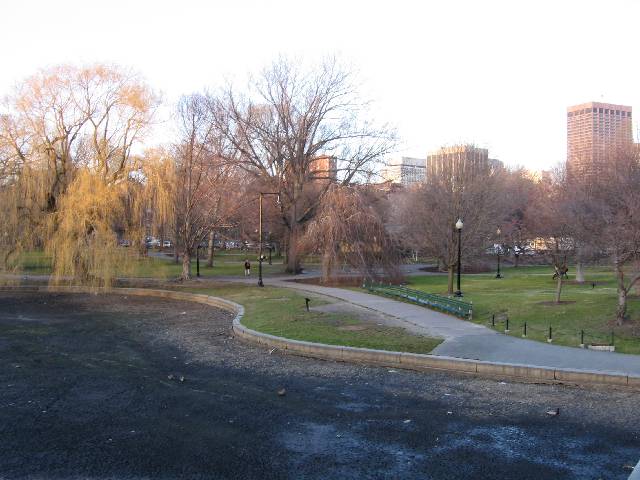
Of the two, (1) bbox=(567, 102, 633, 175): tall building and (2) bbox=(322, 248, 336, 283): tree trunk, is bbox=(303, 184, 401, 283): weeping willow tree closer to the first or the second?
(2) bbox=(322, 248, 336, 283): tree trunk

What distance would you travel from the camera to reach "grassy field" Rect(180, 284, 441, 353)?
13.3 metres

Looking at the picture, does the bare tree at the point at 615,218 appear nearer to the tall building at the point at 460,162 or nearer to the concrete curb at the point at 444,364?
the concrete curb at the point at 444,364

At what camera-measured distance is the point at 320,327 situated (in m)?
15.8

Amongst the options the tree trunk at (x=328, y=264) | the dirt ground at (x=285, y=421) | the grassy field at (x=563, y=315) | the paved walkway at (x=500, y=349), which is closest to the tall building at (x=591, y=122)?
the tree trunk at (x=328, y=264)

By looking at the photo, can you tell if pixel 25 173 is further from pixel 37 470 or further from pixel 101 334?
pixel 37 470

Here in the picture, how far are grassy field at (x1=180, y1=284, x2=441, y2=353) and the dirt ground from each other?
1.34 meters

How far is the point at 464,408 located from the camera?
8836mm

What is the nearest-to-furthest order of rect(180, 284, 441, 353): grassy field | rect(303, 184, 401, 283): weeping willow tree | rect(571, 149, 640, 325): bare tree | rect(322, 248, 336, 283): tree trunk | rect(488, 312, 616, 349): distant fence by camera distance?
rect(488, 312, 616, 349): distant fence < rect(180, 284, 441, 353): grassy field < rect(571, 149, 640, 325): bare tree < rect(303, 184, 401, 283): weeping willow tree < rect(322, 248, 336, 283): tree trunk

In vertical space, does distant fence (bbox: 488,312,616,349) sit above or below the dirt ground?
above

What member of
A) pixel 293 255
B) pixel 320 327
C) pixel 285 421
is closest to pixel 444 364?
pixel 285 421

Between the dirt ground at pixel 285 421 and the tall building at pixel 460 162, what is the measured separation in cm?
2764

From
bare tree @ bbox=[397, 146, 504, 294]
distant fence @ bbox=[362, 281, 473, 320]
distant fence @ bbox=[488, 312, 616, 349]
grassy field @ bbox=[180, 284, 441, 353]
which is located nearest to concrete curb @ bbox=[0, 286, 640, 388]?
grassy field @ bbox=[180, 284, 441, 353]

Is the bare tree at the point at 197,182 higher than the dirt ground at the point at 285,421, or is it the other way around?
the bare tree at the point at 197,182

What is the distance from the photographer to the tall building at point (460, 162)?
38875mm
